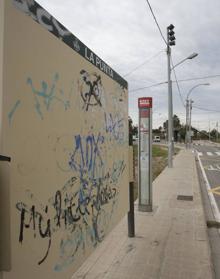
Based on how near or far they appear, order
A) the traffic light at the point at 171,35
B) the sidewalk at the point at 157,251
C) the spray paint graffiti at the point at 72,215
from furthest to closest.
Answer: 1. the traffic light at the point at 171,35
2. the sidewalk at the point at 157,251
3. the spray paint graffiti at the point at 72,215

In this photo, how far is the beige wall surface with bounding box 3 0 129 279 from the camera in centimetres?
211

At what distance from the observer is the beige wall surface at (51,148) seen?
6.91 feet

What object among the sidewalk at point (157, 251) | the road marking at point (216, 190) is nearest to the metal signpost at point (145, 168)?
the sidewalk at point (157, 251)

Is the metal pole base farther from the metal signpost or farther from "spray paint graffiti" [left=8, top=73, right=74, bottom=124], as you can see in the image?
"spray paint graffiti" [left=8, top=73, right=74, bottom=124]

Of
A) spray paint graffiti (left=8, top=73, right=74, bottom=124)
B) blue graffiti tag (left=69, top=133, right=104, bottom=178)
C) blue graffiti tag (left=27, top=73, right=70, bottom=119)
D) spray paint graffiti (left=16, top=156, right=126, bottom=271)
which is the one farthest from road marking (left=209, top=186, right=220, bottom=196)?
blue graffiti tag (left=27, top=73, right=70, bottom=119)

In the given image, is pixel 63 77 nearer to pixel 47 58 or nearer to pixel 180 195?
pixel 47 58

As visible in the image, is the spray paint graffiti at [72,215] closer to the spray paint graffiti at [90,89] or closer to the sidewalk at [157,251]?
the spray paint graffiti at [90,89]

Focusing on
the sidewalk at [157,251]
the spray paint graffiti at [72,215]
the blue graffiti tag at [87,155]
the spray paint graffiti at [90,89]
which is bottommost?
the sidewalk at [157,251]

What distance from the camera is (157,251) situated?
5422mm

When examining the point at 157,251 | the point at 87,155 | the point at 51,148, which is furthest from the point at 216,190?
the point at 51,148

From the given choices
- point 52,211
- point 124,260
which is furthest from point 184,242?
point 52,211

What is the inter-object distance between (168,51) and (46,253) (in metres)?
19.5

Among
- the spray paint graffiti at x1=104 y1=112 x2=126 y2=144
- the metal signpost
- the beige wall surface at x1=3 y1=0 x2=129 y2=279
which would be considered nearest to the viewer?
the beige wall surface at x1=3 y1=0 x2=129 y2=279

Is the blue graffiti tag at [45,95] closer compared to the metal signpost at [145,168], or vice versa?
the blue graffiti tag at [45,95]
